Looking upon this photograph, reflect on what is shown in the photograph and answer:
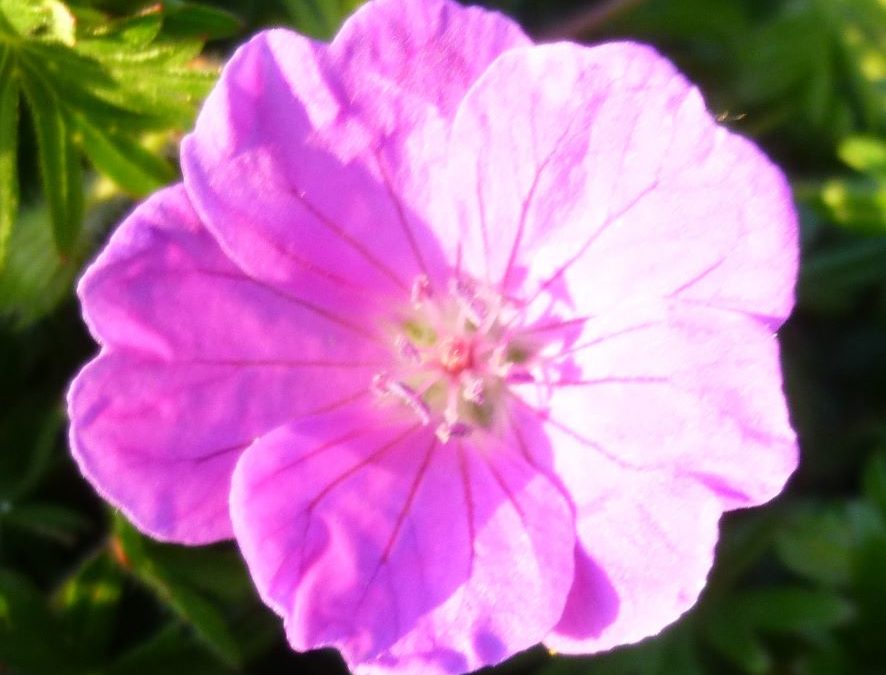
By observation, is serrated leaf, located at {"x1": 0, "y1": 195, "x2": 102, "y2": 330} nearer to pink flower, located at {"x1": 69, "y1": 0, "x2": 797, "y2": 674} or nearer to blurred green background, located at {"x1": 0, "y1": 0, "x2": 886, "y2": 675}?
blurred green background, located at {"x1": 0, "y1": 0, "x2": 886, "y2": 675}

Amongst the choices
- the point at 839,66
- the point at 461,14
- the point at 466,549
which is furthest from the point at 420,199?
the point at 839,66

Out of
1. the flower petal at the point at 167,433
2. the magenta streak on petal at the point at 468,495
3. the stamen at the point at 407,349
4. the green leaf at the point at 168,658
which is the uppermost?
the flower petal at the point at 167,433

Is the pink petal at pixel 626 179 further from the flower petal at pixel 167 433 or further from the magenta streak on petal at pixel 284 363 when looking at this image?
the flower petal at pixel 167 433

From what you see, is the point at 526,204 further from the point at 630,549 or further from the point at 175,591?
the point at 175,591

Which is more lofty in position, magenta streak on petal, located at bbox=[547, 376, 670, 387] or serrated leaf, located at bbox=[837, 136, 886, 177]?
magenta streak on petal, located at bbox=[547, 376, 670, 387]

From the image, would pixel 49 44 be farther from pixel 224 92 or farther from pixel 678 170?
pixel 678 170

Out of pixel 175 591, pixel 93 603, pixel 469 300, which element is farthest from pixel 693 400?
pixel 93 603

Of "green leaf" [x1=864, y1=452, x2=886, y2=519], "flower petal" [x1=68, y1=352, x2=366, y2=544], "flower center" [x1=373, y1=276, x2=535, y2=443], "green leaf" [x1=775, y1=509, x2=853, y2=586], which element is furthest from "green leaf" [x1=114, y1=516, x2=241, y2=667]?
"green leaf" [x1=864, y1=452, x2=886, y2=519]

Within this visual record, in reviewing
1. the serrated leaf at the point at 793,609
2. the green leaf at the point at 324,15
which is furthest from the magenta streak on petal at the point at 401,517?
the serrated leaf at the point at 793,609
